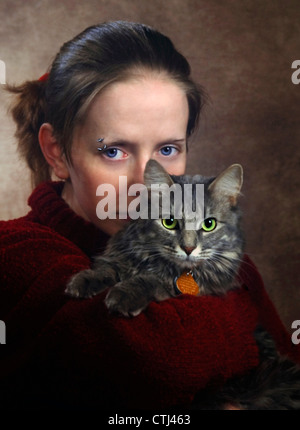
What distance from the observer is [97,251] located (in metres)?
1.36

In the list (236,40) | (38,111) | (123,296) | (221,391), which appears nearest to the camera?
(123,296)

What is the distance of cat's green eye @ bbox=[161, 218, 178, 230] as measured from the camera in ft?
3.88

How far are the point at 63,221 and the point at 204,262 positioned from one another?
419mm

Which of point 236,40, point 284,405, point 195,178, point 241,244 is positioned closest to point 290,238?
point 241,244

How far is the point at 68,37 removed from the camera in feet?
4.56

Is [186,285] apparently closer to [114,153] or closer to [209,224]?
[209,224]

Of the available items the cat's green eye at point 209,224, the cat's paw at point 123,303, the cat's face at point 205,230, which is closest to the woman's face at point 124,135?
the cat's face at point 205,230

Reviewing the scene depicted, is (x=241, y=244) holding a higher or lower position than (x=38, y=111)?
lower

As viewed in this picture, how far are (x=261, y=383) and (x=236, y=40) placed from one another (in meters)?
1.05

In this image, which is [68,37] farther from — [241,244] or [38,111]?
[241,244]

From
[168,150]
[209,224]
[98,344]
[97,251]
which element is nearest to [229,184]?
[209,224]

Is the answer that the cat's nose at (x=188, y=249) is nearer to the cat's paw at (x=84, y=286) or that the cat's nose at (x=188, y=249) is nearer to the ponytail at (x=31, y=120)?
the cat's paw at (x=84, y=286)

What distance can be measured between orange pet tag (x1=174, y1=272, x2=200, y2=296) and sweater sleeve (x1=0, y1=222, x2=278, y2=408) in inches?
2.7

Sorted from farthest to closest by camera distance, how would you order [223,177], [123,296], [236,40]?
[236,40], [223,177], [123,296]
